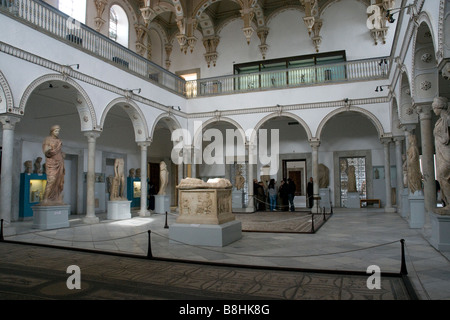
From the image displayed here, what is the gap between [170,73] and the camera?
1573cm

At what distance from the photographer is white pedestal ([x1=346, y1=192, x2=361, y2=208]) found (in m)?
16.3

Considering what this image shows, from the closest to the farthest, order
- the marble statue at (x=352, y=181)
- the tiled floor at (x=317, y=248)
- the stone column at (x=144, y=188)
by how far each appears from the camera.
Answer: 1. the tiled floor at (x=317, y=248)
2. the stone column at (x=144, y=188)
3. the marble statue at (x=352, y=181)

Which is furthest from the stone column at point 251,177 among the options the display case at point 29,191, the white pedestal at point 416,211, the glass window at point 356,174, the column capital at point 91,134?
the display case at point 29,191

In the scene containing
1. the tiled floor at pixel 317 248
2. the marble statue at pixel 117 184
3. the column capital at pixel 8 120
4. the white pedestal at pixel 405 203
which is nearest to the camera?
the tiled floor at pixel 317 248

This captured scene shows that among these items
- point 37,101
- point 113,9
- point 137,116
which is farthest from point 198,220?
point 113,9

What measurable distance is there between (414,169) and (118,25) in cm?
1494

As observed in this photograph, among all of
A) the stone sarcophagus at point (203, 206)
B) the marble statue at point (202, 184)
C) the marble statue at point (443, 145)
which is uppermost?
the marble statue at point (443, 145)

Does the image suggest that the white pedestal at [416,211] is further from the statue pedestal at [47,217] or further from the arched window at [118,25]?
the arched window at [118,25]

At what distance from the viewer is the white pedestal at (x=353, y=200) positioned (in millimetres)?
16328

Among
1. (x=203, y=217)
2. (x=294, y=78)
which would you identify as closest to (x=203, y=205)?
(x=203, y=217)

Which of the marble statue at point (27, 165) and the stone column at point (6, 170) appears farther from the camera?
the marble statue at point (27, 165)

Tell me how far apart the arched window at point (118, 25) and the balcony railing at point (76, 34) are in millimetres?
3806

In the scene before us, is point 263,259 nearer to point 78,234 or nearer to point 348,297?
point 348,297

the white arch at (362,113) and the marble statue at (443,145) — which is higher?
the white arch at (362,113)
